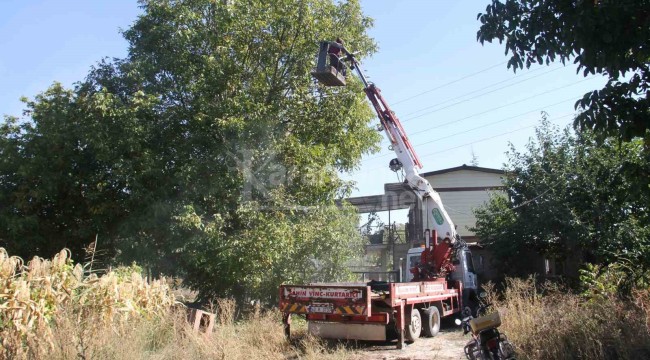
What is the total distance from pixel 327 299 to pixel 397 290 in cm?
146

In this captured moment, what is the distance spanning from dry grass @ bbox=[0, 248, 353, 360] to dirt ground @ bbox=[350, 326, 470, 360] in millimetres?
886

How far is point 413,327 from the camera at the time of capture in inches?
485

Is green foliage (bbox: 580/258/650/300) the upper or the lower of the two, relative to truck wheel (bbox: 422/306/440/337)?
upper

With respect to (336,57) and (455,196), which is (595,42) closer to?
(336,57)

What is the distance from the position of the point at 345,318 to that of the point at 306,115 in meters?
7.81

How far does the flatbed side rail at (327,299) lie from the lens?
11.0m

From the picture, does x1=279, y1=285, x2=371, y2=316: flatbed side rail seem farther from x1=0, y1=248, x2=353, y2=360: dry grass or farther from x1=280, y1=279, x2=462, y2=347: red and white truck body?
x1=0, y1=248, x2=353, y2=360: dry grass

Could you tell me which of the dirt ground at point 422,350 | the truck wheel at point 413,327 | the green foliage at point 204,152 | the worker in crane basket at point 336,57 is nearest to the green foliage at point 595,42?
the dirt ground at point 422,350

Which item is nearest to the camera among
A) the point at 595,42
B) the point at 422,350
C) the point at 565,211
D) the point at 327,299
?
the point at 595,42

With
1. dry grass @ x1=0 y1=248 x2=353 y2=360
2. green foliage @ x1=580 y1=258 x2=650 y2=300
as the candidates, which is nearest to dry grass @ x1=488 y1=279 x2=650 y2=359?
green foliage @ x1=580 y1=258 x2=650 y2=300

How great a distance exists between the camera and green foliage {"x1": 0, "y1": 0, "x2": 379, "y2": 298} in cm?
1517

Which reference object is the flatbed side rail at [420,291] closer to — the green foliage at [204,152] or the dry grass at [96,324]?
the dry grass at [96,324]

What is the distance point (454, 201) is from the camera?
3161cm

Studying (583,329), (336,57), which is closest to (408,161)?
(336,57)
